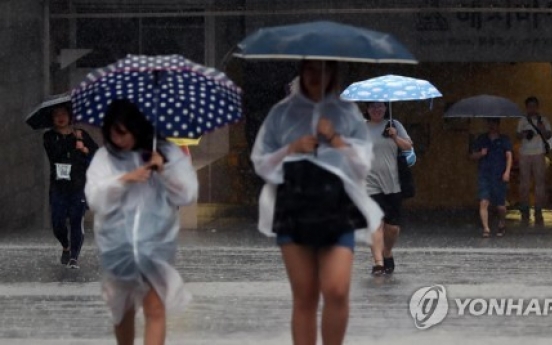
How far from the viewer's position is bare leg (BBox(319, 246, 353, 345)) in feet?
23.6

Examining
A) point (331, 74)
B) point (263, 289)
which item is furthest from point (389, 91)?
point (331, 74)

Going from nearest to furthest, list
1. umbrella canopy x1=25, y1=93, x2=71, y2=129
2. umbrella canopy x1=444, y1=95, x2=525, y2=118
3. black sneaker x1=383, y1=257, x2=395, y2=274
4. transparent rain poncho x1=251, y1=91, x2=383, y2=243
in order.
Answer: transparent rain poncho x1=251, y1=91, x2=383, y2=243
umbrella canopy x1=25, y1=93, x2=71, y2=129
black sneaker x1=383, y1=257, x2=395, y2=274
umbrella canopy x1=444, y1=95, x2=525, y2=118

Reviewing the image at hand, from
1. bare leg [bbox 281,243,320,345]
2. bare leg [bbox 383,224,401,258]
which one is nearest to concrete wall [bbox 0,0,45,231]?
bare leg [bbox 383,224,401,258]

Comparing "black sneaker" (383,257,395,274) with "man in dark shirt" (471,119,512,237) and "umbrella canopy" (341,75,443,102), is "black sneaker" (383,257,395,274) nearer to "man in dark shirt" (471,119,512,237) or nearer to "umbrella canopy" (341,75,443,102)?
"umbrella canopy" (341,75,443,102)

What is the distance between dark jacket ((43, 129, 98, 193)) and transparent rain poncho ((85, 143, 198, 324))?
6.08 metres

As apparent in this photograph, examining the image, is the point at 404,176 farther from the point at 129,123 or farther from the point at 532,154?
the point at 532,154

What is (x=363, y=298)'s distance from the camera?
11586 millimetres

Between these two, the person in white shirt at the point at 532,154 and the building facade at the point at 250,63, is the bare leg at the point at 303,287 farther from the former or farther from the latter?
the person in white shirt at the point at 532,154

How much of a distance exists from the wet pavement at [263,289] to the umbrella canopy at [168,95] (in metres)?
2.19

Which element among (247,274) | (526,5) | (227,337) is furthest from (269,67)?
(227,337)

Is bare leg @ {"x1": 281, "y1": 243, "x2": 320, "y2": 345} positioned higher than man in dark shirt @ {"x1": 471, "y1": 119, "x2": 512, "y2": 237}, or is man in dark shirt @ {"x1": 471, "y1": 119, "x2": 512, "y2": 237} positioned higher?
bare leg @ {"x1": 281, "y1": 243, "x2": 320, "y2": 345}

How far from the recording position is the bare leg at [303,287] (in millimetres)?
7312

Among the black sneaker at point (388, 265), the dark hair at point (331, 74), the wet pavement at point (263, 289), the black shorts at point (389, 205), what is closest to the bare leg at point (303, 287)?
the dark hair at point (331, 74)

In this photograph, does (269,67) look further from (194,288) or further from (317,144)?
(317,144)
